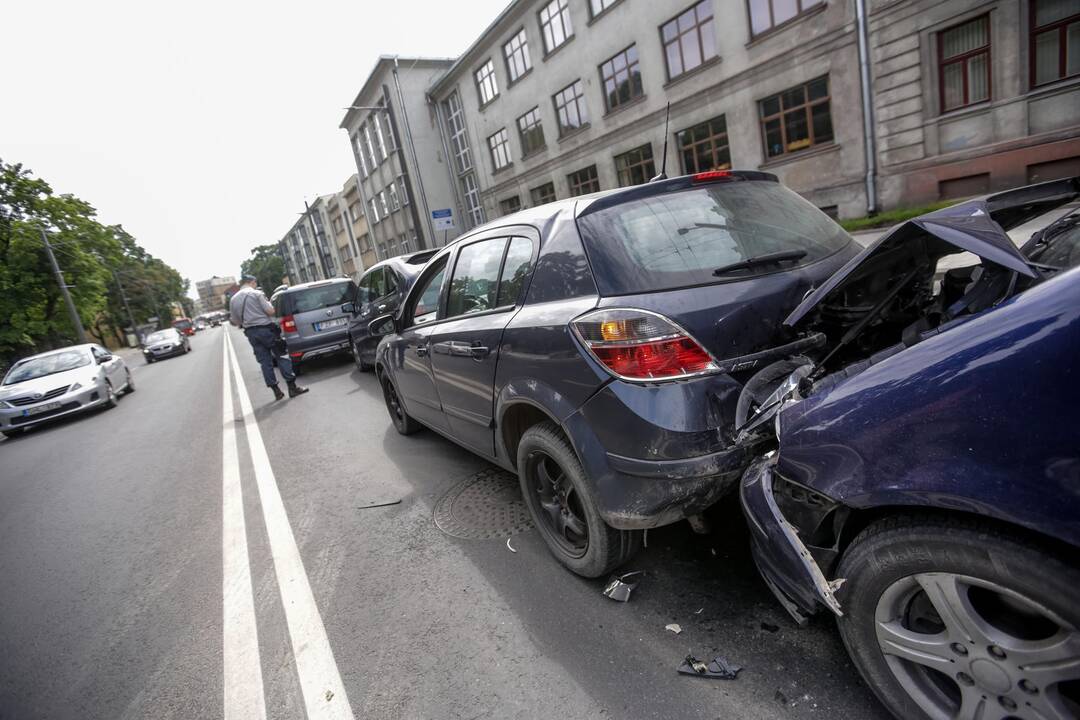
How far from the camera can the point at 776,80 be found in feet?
47.5

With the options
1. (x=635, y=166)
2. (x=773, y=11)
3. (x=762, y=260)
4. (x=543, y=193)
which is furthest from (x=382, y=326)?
(x=543, y=193)

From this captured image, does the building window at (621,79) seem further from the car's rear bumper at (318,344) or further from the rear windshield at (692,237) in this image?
the rear windshield at (692,237)

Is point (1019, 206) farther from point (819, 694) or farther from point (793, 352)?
point (819, 694)

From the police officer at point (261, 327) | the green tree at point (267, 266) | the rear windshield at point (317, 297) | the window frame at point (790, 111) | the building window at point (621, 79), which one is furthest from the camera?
the green tree at point (267, 266)

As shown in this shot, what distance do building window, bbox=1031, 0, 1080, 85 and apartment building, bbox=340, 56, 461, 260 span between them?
2106 cm

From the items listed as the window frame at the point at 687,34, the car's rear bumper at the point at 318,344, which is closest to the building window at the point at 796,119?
the window frame at the point at 687,34

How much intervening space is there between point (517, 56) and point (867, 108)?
51.7ft

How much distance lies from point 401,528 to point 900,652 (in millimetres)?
2860

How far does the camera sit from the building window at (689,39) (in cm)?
1572

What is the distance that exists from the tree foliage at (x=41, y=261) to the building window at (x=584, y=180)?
2722cm

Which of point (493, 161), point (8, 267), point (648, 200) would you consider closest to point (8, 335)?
point (8, 267)

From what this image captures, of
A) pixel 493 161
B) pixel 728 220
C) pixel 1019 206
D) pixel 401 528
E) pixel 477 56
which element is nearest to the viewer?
pixel 1019 206

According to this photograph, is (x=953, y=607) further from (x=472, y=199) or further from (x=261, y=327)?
(x=472, y=199)

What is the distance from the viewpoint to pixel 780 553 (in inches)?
70.8
